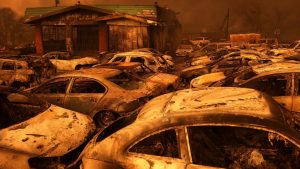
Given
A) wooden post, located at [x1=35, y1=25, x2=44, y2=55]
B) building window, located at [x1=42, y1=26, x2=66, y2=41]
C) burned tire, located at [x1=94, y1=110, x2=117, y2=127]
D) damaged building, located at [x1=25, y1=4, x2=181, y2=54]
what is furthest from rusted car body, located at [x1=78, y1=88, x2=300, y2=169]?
building window, located at [x1=42, y1=26, x2=66, y2=41]

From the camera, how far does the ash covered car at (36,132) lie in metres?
4.41

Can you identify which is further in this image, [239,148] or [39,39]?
[39,39]

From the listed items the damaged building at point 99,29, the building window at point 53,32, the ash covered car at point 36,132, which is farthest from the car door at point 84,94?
the building window at point 53,32

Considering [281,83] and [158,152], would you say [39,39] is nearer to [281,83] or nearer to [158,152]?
[281,83]

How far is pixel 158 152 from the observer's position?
11.8 feet

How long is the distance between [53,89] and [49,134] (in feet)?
10.1

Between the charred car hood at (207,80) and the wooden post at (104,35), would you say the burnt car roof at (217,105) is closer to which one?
the charred car hood at (207,80)

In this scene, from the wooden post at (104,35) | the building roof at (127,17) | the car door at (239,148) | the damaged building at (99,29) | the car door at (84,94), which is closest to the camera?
the car door at (239,148)

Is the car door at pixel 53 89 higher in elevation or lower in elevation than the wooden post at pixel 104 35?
lower

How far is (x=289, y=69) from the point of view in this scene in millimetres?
6652

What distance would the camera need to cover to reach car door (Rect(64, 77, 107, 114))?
7.42m

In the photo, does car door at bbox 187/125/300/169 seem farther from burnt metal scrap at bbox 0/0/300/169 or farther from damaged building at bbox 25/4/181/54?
damaged building at bbox 25/4/181/54

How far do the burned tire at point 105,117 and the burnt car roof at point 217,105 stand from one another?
3.01m

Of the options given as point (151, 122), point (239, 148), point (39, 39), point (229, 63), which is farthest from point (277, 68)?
point (39, 39)
